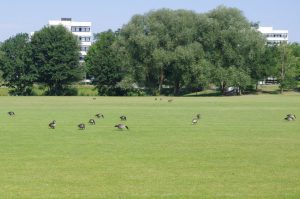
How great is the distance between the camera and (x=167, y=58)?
91375mm

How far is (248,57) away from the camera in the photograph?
312 ft

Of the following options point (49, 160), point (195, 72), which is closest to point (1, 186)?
point (49, 160)

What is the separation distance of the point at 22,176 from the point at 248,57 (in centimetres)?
8143

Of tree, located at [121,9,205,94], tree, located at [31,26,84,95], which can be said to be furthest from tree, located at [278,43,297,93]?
tree, located at [31,26,84,95]

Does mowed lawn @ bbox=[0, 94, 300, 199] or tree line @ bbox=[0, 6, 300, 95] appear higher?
tree line @ bbox=[0, 6, 300, 95]

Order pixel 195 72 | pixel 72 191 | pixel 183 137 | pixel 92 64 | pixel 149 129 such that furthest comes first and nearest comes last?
pixel 92 64 → pixel 195 72 → pixel 149 129 → pixel 183 137 → pixel 72 191

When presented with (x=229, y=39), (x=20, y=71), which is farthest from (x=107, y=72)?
(x=229, y=39)

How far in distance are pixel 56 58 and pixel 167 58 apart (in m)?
22.7

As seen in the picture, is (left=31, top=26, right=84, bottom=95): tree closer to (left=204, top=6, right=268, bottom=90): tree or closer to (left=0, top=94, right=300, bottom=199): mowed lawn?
(left=204, top=6, right=268, bottom=90): tree

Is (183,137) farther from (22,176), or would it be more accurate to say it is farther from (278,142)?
(22,176)

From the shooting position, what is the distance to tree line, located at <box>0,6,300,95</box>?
92688 mm

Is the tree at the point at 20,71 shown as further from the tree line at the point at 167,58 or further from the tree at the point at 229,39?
the tree at the point at 229,39

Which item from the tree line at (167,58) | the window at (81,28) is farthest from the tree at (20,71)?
the window at (81,28)

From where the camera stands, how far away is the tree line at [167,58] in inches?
3649
